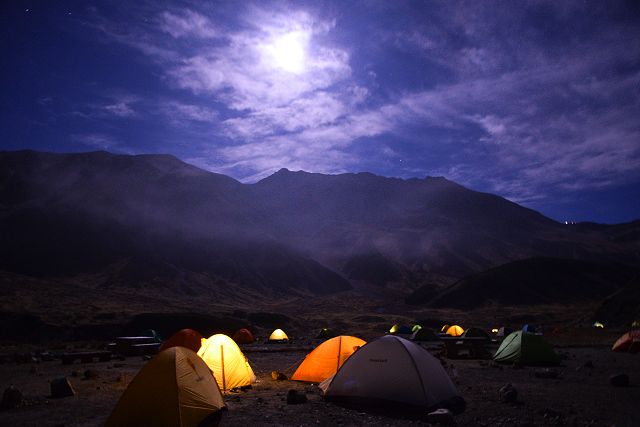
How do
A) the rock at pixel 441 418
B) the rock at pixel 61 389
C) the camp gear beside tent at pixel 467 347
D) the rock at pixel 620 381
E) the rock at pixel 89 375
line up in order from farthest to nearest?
the camp gear beside tent at pixel 467 347 < the rock at pixel 89 375 < the rock at pixel 620 381 < the rock at pixel 61 389 < the rock at pixel 441 418

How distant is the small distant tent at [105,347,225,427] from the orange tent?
4851mm

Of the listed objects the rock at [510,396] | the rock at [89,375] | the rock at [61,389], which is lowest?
the rock at [89,375]

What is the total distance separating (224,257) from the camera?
10175 cm

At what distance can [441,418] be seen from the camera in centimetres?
861

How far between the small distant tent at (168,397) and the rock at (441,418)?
420 centimetres

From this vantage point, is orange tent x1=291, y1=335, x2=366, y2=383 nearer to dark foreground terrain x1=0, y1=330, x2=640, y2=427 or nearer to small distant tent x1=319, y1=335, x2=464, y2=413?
dark foreground terrain x1=0, y1=330, x2=640, y2=427

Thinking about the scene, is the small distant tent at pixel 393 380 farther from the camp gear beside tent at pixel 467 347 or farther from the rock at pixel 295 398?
the camp gear beside tent at pixel 467 347

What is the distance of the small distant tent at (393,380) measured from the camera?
31.3 feet

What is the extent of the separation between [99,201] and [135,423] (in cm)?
10667

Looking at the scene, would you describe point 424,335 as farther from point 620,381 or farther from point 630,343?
point 620,381

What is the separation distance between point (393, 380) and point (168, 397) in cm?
467

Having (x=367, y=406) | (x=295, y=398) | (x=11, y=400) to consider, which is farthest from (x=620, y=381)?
(x=11, y=400)

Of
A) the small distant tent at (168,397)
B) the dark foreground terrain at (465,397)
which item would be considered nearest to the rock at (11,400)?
the dark foreground terrain at (465,397)

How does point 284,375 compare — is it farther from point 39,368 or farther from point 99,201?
point 99,201
